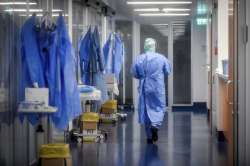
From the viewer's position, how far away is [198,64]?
532 inches

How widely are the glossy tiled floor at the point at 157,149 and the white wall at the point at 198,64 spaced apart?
4084 millimetres

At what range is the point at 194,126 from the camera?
9.55 m

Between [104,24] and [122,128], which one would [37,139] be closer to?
[122,128]

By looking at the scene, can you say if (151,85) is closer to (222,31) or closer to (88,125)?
(88,125)

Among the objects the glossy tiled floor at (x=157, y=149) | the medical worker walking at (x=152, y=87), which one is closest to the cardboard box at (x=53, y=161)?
the glossy tiled floor at (x=157, y=149)

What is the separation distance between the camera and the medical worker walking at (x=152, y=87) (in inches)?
296

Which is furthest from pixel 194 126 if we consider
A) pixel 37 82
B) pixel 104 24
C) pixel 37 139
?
pixel 37 82

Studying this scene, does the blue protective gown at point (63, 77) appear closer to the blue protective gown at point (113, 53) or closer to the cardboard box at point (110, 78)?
the cardboard box at point (110, 78)

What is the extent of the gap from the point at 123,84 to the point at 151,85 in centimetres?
630

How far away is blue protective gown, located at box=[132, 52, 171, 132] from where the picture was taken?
7527mm

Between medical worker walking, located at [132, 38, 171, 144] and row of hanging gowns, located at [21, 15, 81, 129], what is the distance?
267 centimetres

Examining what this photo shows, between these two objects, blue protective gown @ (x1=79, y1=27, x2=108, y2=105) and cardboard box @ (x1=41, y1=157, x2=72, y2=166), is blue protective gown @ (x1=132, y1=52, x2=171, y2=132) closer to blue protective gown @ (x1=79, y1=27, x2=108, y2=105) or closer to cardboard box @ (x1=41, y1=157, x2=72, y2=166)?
blue protective gown @ (x1=79, y1=27, x2=108, y2=105)

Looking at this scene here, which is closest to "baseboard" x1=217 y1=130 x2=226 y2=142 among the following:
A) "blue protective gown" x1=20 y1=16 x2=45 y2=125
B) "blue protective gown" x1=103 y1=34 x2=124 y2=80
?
"blue protective gown" x1=103 y1=34 x2=124 y2=80

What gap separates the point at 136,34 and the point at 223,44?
6.38 meters
